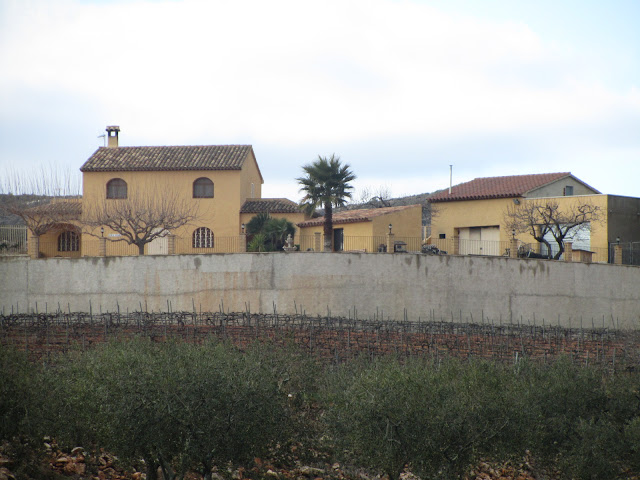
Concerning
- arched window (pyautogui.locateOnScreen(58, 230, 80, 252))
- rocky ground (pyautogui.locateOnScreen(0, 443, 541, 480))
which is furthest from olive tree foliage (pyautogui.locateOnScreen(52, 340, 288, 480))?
arched window (pyautogui.locateOnScreen(58, 230, 80, 252))

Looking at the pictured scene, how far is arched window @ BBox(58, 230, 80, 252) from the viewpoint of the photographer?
4066cm

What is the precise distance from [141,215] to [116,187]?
168 inches

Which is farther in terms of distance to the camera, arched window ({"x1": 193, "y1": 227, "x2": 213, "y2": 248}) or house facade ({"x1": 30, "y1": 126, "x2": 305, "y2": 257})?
house facade ({"x1": 30, "y1": 126, "x2": 305, "y2": 257})

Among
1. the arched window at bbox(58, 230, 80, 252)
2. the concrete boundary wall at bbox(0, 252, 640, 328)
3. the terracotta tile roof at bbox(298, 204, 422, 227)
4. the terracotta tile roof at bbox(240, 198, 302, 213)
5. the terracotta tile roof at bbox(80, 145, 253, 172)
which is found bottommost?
the concrete boundary wall at bbox(0, 252, 640, 328)

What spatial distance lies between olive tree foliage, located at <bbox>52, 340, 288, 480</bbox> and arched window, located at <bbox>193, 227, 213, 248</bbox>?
82.5ft

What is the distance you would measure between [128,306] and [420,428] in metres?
18.4

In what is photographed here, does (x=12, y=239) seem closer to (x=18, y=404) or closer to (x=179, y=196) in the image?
(x=179, y=196)

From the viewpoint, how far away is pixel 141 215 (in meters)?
38.0

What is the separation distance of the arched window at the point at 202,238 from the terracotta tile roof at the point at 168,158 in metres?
3.24

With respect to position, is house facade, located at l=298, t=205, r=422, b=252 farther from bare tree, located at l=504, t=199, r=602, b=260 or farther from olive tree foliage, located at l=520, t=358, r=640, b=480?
olive tree foliage, located at l=520, t=358, r=640, b=480

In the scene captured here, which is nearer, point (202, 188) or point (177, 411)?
point (177, 411)

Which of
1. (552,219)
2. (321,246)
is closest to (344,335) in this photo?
(321,246)

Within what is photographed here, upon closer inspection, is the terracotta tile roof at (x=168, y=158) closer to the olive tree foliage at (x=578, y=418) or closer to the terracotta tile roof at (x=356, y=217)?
the terracotta tile roof at (x=356, y=217)

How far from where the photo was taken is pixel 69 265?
1228 inches
